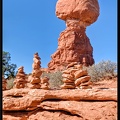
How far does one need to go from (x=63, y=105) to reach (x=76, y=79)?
3.20 feet

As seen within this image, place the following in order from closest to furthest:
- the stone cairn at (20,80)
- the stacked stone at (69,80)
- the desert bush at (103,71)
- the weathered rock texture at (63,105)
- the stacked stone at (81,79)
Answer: the weathered rock texture at (63,105), the stacked stone at (81,79), the stacked stone at (69,80), the stone cairn at (20,80), the desert bush at (103,71)

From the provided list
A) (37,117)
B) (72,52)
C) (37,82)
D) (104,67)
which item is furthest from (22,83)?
(72,52)

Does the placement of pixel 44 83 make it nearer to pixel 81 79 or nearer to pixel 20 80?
pixel 20 80

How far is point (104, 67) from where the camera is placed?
9.77 meters

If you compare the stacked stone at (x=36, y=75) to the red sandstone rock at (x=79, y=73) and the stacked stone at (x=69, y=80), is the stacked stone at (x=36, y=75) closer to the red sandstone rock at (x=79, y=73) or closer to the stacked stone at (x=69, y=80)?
the stacked stone at (x=69, y=80)

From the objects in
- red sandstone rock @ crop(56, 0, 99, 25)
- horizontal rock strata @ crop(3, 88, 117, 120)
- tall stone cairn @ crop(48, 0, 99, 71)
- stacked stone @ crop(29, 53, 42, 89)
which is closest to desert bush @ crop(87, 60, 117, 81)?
stacked stone @ crop(29, 53, 42, 89)

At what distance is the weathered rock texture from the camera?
4.55m

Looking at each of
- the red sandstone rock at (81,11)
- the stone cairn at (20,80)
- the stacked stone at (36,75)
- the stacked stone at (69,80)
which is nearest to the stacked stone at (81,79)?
the stacked stone at (69,80)

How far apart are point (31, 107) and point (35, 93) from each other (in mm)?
338

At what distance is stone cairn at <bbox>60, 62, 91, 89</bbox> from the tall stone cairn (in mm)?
16734

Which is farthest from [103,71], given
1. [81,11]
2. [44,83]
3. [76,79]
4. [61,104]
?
[81,11]

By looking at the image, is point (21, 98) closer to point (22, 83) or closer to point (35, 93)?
point (35, 93)

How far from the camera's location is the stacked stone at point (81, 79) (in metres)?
5.39

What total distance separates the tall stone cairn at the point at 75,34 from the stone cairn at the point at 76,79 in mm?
16734
